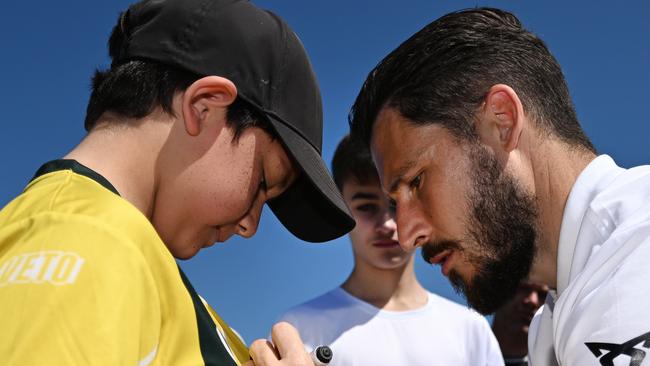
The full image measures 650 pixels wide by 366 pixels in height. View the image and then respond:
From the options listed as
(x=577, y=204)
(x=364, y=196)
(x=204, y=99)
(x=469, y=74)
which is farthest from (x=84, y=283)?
(x=364, y=196)

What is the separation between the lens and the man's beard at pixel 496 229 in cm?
245

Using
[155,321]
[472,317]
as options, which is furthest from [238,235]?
[472,317]

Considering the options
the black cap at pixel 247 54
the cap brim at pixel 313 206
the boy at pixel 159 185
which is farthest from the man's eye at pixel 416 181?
the black cap at pixel 247 54

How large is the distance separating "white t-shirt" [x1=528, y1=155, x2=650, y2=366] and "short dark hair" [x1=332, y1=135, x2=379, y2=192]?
2054mm

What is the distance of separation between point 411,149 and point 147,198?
1188mm

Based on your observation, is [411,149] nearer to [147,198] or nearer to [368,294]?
[147,198]

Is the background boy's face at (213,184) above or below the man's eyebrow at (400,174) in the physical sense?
above

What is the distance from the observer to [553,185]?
7.56 ft

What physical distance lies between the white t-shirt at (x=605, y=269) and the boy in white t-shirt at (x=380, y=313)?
61.5 inches

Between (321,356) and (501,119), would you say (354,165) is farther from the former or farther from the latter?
(321,356)

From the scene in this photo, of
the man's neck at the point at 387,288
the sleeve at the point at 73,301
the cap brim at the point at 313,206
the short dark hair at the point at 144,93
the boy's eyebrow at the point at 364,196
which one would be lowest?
the man's neck at the point at 387,288

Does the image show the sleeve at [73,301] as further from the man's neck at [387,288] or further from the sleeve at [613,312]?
the man's neck at [387,288]

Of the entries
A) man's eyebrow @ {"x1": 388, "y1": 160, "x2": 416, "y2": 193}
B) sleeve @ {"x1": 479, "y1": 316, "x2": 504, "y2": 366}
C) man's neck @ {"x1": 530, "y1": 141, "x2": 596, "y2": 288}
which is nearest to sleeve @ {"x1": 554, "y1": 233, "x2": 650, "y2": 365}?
man's neck @ {"x1": 530, "y1": 141, "x2": 596, "y2": 288}

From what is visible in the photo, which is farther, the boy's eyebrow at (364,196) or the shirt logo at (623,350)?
the boy's eyebrow at (364,196)
